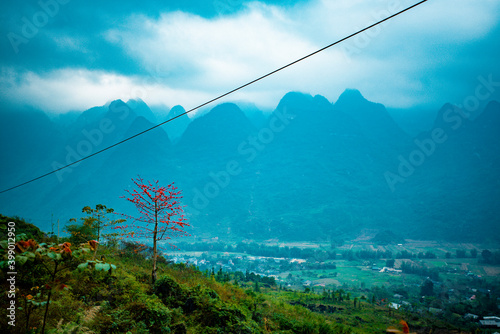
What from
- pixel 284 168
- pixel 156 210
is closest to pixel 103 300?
pixel 156 210

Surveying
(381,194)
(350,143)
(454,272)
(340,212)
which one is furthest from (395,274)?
(350,143)

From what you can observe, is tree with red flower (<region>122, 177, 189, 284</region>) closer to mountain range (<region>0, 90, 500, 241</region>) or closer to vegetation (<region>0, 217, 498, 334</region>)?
vegetation (<region>0, 217, 498, 334</region>)

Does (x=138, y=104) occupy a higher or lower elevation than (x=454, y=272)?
higher

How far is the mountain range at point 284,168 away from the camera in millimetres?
99312

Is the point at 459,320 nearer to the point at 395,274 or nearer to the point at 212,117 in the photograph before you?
the point at 395,274

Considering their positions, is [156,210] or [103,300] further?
[156,210]

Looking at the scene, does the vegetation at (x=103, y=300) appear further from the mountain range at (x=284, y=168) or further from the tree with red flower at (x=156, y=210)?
the mountain range at (x=284, y=168)

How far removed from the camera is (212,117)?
502ft

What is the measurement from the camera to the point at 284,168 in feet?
445

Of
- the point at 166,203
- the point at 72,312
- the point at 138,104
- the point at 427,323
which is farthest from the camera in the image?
the point at 138,104

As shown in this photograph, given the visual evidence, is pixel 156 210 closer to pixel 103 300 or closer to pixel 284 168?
pixel 103 300

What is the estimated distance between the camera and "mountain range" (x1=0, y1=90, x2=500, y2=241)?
99312 millimetres

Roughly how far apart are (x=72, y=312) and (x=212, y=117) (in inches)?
6046

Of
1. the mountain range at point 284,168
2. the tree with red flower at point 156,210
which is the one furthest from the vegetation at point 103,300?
the mountain range at point 284,168
